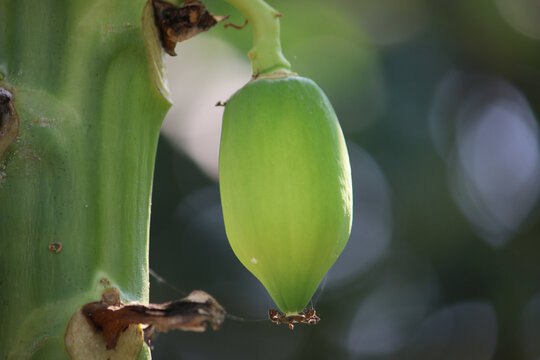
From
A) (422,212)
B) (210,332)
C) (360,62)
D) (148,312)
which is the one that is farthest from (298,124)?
(210,332)

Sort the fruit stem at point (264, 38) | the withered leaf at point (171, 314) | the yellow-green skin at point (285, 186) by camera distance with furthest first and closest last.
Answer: the fruit stem at point (264, 38) < the yellow-green skin at point (285, 186) < the withered leaf at point (171, 314)

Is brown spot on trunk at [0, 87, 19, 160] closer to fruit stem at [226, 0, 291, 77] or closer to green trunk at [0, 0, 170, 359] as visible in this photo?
green trunk at [0, 0, 170, 359]

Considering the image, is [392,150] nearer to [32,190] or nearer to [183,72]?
[183,72]

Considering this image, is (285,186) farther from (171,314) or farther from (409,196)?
(409,196)

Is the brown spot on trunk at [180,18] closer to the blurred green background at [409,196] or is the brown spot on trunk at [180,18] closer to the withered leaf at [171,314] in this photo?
the withered leaf at [171,314]

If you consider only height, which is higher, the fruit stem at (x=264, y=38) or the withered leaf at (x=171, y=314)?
the fruit stem at (x=264, y=38)

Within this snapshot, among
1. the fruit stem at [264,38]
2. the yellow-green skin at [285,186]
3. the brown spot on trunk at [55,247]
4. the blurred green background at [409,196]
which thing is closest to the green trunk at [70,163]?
the brown spot on trunk at [55,247]

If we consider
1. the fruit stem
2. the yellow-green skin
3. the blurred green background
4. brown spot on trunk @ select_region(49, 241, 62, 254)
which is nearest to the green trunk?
brown spot on trunk @ select_region(49, 241, 62, 254)
